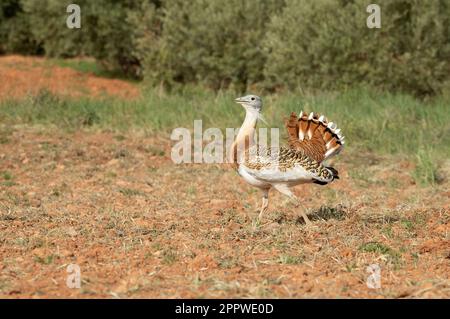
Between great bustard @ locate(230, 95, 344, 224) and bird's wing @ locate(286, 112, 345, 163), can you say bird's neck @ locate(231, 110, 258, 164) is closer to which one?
great bustard @ locate(230, 95, 344, 224)

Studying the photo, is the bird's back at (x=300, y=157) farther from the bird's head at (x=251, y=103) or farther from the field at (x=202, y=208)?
the field at (x=202, y=208)

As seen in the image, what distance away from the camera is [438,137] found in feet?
41.2

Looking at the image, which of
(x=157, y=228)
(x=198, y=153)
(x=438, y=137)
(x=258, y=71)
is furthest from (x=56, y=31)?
(x=157, y=228)

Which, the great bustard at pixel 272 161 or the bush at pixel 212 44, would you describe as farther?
the bush at pixel 212 44

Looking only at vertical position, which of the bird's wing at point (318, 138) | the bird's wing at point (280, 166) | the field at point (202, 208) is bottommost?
the field at point (202, 208)

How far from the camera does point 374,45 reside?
16.2 m

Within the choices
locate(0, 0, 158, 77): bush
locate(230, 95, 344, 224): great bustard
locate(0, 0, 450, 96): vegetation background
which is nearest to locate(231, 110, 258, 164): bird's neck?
locate(230, 95, 344, 224): great bustard

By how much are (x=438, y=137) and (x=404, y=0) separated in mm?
4742

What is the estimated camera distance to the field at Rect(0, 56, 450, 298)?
5.82 meters

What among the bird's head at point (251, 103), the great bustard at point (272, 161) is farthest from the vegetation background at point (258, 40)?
the bird's head at point (251, 103)

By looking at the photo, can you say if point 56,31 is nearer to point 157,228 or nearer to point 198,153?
point 198,153

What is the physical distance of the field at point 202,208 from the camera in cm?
582

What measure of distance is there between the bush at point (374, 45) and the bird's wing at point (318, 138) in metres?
7.90

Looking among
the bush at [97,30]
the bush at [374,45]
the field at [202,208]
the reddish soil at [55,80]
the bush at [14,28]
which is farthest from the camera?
the bush at [14,28]
